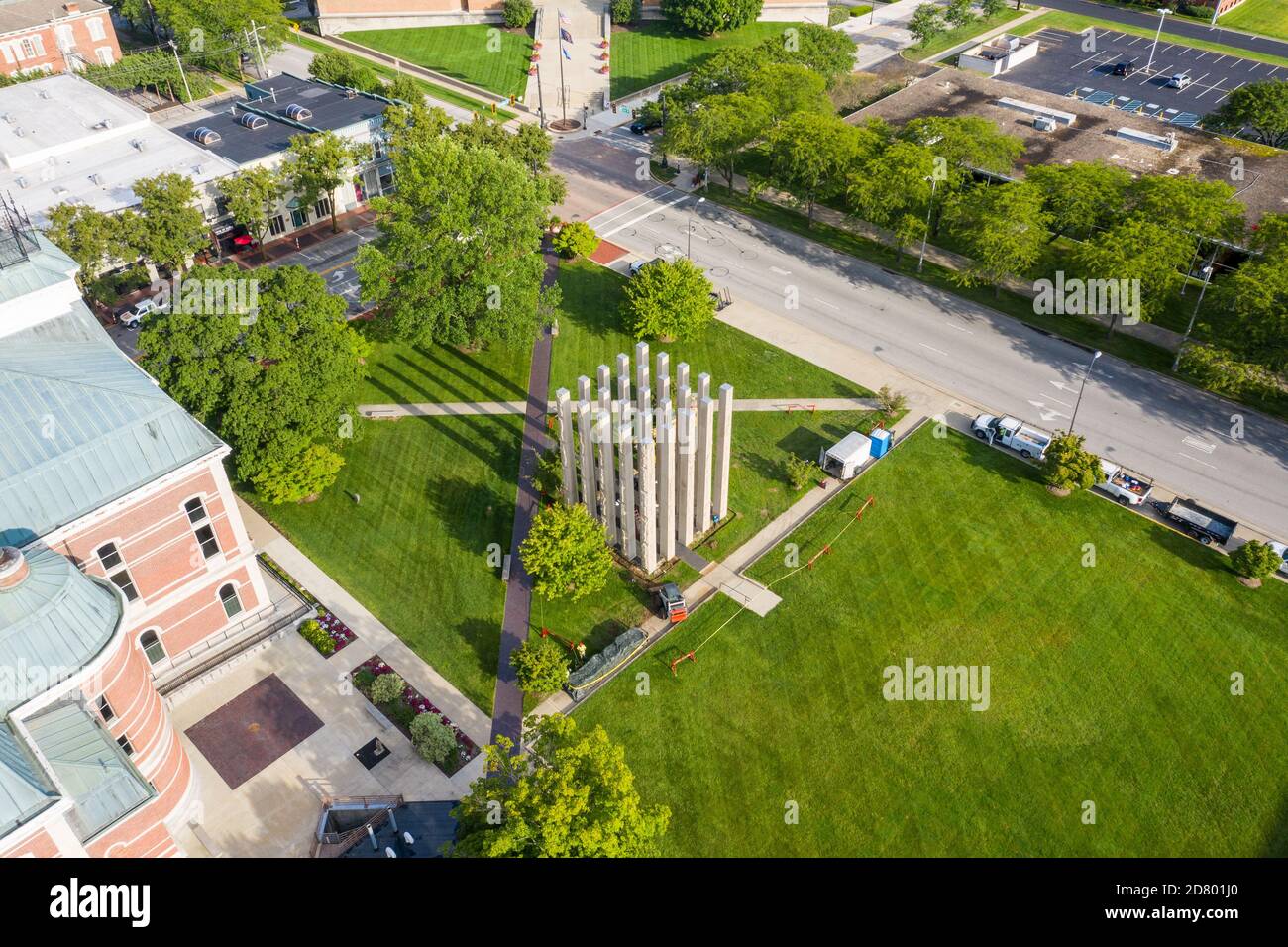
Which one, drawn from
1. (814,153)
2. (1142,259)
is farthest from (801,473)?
(814,153)

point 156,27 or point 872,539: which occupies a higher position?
point 156,27

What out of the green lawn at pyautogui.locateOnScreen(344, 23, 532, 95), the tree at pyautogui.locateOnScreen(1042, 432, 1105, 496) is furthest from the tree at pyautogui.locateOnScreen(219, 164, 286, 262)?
the tree at pyautogui.locateOnScreen(1042, 432, 1105, 496)

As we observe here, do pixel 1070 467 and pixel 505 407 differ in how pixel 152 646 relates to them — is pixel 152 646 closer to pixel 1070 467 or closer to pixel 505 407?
pixel 505 407

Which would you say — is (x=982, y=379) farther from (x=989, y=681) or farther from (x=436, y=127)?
(x=436, y=127)

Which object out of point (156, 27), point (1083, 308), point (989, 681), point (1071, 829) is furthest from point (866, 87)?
point (156, 27)

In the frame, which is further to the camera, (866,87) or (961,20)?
(961,20)

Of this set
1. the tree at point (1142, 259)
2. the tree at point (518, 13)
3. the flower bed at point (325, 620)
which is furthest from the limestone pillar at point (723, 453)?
the tree at point (518, 13)
